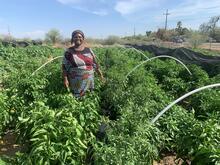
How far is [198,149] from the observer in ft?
12.8

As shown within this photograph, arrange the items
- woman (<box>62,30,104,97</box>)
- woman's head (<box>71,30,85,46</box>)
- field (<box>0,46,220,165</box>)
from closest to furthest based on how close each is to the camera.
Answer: field (<box>0,46,220,165</box>), woman's head (<box>71,30,85,46</box>), woman (<box>62,30,104,97</box>)

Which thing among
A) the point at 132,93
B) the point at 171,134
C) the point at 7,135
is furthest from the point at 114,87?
the point at 7,135

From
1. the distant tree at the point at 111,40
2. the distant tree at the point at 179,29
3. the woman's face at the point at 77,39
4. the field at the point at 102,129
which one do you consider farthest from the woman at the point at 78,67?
the distant tree at the point at 179,29

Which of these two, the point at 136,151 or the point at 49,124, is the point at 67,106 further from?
the point at 136,151

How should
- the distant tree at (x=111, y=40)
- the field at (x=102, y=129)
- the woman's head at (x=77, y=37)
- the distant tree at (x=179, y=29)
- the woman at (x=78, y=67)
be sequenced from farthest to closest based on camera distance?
the distant tree at (x=179, y=29) < the distant tree at (x=111, y=40) < the woman at (x=78, y=67) < the woman's head at (x=77, y=37) < the field at (x=102, y=129)

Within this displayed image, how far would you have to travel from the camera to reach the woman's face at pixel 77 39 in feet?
19.9

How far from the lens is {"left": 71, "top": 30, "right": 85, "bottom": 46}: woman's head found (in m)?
6.04

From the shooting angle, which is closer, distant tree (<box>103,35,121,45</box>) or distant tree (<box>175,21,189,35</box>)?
distant tree (<box>103,35,121,45</box>)

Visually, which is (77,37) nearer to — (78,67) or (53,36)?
(78,67)

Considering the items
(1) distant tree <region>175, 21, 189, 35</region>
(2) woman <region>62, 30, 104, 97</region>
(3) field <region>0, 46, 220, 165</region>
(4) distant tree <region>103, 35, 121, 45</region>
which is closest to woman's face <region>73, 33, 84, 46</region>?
(2) woman <region>62, 30, 104, 97</region>

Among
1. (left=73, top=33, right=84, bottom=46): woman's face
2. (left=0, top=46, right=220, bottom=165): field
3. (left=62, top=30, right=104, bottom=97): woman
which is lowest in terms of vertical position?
(left=0, top=46, right=220, bottom=165): field

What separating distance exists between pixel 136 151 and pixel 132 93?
6.62 ft

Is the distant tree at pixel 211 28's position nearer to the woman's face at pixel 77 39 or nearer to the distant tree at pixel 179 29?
the distant tree at pixel 179 29

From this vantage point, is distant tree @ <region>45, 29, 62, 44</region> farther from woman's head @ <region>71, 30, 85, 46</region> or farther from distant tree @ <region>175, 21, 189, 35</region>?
woman's head @ <region>71, 30, 85, 46</region>
